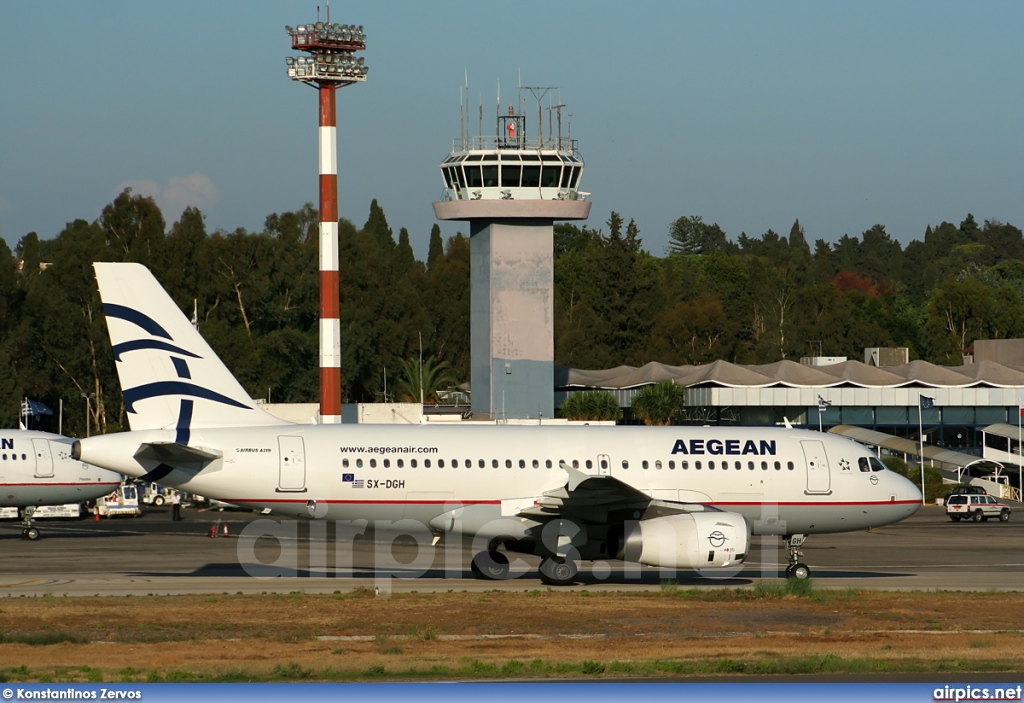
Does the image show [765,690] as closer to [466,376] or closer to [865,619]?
[865,619]

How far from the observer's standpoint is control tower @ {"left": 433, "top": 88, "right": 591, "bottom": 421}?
66.0 m

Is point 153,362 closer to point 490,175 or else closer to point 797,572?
point 797,572

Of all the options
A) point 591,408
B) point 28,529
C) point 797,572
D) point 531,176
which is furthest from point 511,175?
point 797,572

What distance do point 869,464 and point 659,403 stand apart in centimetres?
4939

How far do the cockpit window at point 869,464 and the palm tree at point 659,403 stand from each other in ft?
160

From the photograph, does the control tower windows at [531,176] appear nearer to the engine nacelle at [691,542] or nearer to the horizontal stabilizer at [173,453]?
the engine nacelle at [691,542]

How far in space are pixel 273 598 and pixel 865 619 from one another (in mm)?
10179

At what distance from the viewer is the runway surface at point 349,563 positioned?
1029 inches

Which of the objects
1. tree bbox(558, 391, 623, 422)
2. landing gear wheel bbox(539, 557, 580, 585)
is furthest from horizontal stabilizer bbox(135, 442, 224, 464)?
tree bbox(558, 391, 623, 422)

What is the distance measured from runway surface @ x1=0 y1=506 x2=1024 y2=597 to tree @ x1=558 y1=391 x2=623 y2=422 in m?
31.2

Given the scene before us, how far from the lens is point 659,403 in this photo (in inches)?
3066

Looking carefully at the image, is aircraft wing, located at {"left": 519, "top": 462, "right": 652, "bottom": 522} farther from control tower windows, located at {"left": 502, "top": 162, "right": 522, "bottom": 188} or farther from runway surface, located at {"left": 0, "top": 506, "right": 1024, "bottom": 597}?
control tower windows, located at {"left": 502, "top": 162, "right": 522, "bottom": 188}

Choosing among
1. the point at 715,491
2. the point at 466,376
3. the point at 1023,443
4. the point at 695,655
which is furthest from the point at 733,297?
the point at 695,655

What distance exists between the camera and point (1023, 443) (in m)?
69.4
